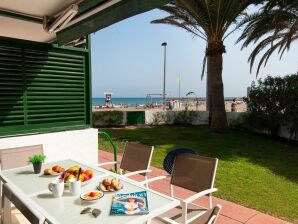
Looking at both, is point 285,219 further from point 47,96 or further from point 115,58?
point 115,58

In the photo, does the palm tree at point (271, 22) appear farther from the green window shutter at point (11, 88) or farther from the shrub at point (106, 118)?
the green window shutter at point (11, 88)

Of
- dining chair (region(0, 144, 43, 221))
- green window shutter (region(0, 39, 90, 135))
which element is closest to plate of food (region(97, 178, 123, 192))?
dining chair (region(0, 144, 43, 221))

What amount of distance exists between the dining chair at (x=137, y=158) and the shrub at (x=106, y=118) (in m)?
12.1

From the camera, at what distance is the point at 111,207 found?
2.26 m

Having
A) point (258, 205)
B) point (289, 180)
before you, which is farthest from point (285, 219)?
point (289, 180)

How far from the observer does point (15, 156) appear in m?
3.88

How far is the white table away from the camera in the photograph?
6.80ft

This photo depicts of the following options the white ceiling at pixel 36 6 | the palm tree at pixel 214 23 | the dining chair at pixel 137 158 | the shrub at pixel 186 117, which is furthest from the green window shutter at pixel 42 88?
the shrub at pixel 186 117

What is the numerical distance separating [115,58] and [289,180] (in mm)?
83258

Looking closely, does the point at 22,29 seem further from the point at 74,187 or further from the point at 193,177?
the point at 193,177

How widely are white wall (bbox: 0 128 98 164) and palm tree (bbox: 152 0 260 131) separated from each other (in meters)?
8.50

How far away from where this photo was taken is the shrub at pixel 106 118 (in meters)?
16.2

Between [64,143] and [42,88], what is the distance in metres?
1.12

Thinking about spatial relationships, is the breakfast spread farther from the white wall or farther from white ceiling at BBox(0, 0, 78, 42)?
white ceiling at BBox(0, 0, 78, 42)
